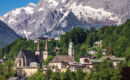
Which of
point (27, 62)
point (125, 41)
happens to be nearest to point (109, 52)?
point (125, 41)

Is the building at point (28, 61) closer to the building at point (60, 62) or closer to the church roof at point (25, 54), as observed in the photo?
the church roof at point (25, 54)

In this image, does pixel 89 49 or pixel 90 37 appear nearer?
pixel 89 49

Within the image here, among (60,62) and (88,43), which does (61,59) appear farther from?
(88,43)

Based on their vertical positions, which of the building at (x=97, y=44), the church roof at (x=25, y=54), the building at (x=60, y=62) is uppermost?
the building at (x=97, y=44)

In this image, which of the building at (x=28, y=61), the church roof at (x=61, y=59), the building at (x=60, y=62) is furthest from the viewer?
the building at (x=28, y=61)

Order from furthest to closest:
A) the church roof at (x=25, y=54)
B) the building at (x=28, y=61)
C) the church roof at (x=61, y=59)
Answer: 1. the church roof at (x=25, y=54)
2. the building at (x=28, y=61)
3. the church roof at (x=61, y=59)

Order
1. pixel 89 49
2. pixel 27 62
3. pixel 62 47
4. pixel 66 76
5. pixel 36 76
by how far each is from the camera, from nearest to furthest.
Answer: pixel 66 76 < pixel 36 76 < pixel 27 62 < pixel 89 49 < pixel 62 47

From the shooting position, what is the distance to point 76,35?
157 meters

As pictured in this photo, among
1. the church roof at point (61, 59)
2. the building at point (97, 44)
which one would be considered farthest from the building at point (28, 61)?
the building at point (97, 44)

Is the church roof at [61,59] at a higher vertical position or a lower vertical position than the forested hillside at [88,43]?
lower

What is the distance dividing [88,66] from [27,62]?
94.0ft

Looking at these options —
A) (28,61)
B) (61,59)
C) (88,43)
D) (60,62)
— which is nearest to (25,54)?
(28,61)

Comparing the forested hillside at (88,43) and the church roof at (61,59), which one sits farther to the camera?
the forested hillside at (88,43)

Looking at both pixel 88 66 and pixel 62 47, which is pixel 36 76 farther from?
pixel 62 47
